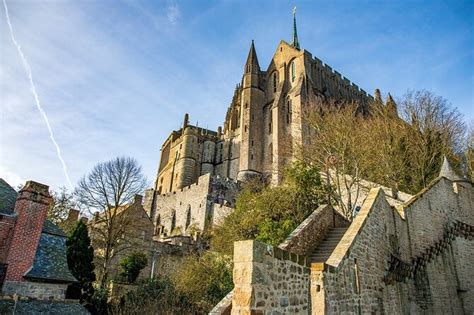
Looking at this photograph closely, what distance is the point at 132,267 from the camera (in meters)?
21.0

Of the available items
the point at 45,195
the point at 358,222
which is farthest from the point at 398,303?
the point at 45,195

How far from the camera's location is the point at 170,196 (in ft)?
139

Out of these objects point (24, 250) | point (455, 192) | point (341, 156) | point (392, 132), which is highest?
point (392, 132)

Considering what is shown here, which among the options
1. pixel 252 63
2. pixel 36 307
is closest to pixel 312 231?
pixel 36 307

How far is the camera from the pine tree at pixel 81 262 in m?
15.2

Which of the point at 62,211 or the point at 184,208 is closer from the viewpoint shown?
the point at 62,211

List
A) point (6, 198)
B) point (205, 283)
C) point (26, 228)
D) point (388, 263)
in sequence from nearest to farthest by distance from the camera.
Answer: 1. point (388, 263)
2. point (26, 228)
3. point (6, 198)
4. point (205, 283)

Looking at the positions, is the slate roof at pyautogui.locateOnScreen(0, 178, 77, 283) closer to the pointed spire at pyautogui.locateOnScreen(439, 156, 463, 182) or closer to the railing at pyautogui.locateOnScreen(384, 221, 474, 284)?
the railing at pyautogui.locateOnScreen(384, 221, 474, 284)

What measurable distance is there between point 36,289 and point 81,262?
5648 mm

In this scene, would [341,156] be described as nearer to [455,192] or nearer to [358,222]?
[455,192]

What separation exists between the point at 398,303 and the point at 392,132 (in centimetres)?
1389

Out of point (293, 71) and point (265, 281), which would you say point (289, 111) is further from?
point (265, 281)

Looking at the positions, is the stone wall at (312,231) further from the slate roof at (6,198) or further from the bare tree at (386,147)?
the slate roof at (6,198)

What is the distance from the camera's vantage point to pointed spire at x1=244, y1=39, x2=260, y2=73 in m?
48.0
